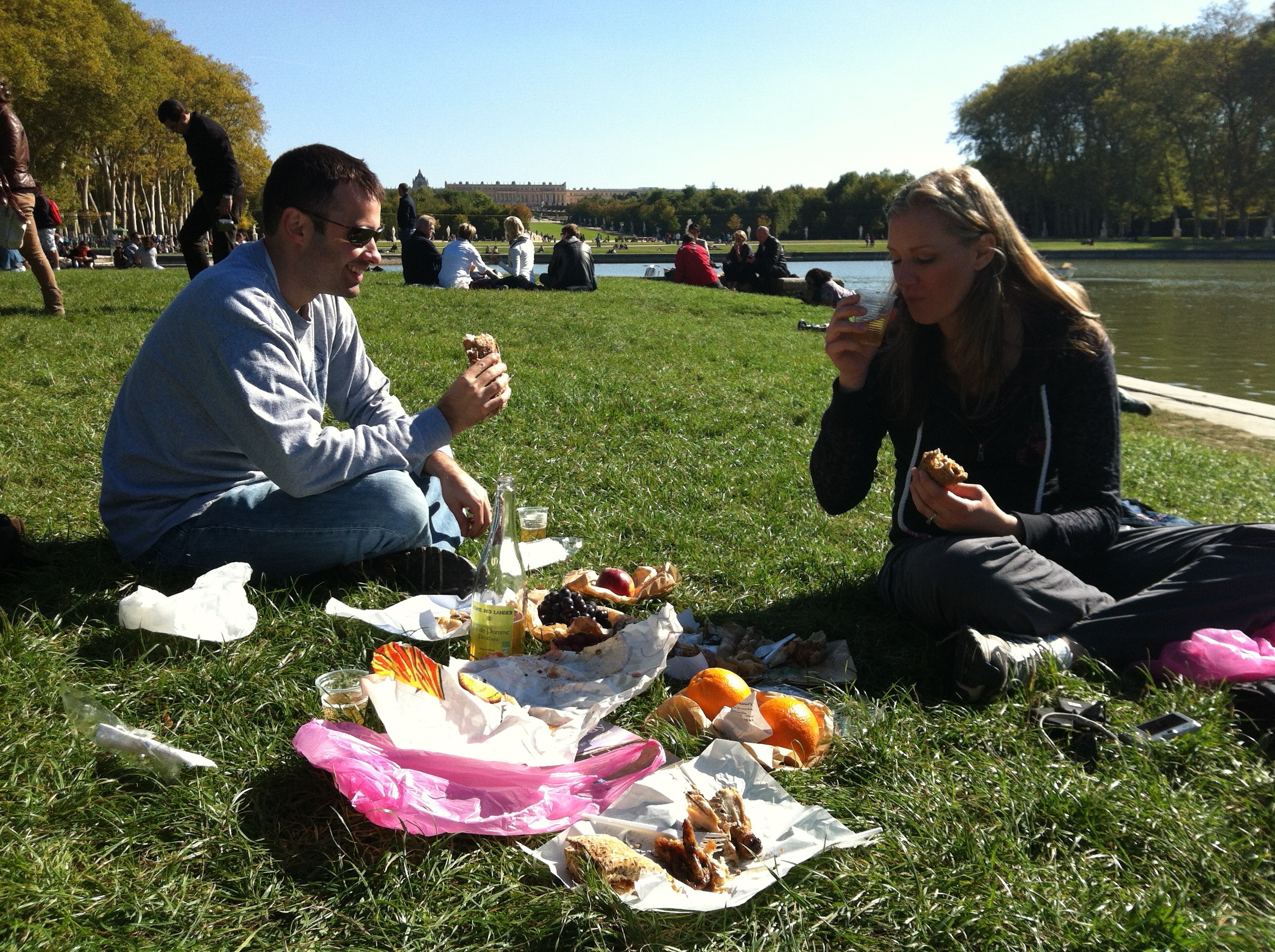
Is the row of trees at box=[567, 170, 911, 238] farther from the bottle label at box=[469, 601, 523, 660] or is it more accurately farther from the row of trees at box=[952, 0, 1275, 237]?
the bottle label at box=[469, 601, 523, 660]

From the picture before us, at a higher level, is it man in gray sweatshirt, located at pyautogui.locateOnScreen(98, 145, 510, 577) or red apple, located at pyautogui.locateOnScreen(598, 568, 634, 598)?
man in gray sweatshirt, located at pyautogui.locateOnScreen(98, 145, 510, 577)

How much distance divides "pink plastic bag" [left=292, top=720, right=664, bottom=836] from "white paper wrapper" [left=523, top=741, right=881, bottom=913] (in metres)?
0.06

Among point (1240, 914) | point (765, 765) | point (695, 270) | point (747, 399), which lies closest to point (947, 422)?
point (765, 765)

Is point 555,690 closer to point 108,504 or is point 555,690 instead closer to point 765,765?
point 765,765

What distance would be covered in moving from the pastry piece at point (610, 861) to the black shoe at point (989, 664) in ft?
3.92

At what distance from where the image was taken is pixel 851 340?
3.34 meters

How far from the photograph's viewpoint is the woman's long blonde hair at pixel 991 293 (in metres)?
3.16

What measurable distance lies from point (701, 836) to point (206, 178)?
9.12 metres

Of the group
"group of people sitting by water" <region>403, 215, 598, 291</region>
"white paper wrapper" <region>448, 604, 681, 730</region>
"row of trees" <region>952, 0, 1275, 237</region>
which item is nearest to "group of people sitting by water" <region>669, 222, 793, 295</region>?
"group of people sitting by water" <region>403, 215, 598, 291</region>

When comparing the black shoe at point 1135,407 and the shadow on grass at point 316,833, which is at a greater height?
the shadow on grass at point 316,833

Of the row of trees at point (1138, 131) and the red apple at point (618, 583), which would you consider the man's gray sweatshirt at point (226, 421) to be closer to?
the red apple at point (618, 583)

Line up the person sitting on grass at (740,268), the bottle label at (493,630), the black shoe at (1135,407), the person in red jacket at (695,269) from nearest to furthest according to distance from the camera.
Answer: the bottle label at (493,630), the black shoe at (1135,407), the person sitting on grass at (740,268), the person in red jacket at (695,269)

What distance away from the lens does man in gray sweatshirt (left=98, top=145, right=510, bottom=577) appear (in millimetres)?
3004

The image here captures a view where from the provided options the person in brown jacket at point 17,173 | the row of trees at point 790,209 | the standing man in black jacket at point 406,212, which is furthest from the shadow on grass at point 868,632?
the row of trees at point 790,209
